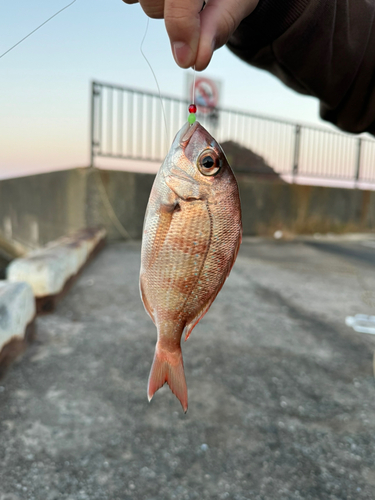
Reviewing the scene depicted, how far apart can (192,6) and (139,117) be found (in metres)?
8.02

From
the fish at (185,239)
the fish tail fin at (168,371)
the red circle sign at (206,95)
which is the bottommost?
the fish tail fin at (168,371)

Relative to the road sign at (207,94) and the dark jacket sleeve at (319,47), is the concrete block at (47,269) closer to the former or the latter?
the dark jacket sleeve at (319,47)

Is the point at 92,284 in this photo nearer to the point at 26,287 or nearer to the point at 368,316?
the point at 26,287

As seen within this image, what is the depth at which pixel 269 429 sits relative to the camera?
6.43 feet

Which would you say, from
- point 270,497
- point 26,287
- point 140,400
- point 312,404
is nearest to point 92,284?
point 26,287

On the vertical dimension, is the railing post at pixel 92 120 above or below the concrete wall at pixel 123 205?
above

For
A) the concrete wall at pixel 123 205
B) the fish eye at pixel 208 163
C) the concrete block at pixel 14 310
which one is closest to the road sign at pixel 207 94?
the concrete wall at pixel 123 205

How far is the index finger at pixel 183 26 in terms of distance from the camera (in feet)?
2.88

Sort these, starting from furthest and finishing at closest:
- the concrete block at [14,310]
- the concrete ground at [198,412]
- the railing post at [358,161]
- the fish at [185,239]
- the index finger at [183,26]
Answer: the railing post at [358,161] → the concrete block at [14,310] → the concrete ground at [198,412] → the fish at [185,239] → the index finger at [183,26]

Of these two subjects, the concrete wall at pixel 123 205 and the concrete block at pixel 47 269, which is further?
the concrete wall at pixel 123 205

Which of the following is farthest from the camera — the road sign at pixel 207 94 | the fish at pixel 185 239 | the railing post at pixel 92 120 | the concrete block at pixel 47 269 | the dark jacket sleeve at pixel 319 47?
the road sign at pixel 207 94

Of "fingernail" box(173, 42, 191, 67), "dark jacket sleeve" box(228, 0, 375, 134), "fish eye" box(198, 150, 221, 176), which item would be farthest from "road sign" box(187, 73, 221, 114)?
"fingernail" box(173, 42, 191, 67)

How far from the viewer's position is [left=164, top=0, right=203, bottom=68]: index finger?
2.88 ft

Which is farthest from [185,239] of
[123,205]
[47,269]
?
[123,205]
